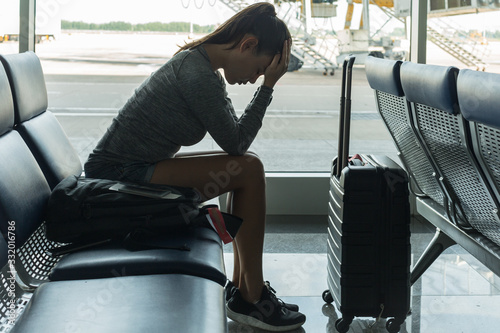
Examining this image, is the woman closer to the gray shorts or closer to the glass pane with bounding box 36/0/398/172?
the gray shorts

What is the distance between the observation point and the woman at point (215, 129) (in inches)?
77.9

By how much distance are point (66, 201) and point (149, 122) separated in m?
0.41

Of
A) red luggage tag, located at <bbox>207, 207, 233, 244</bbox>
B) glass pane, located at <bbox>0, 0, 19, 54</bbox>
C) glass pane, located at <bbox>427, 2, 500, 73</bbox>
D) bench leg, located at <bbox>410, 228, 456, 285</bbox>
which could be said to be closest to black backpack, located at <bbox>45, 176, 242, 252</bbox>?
red luggage tag, located at <bbox>207, 207, 233, 244</bbox>

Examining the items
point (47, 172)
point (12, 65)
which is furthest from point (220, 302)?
point (12, 65)

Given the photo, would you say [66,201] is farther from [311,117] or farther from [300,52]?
[311,117]

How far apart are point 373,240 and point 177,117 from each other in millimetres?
764

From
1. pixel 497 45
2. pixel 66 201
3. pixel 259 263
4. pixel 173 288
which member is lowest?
pixel 259 263

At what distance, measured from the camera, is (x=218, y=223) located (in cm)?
183

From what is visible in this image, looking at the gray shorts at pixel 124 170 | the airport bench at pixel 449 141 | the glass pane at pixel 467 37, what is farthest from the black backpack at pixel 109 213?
the glass pane at pixel 467 37

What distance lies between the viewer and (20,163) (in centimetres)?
176

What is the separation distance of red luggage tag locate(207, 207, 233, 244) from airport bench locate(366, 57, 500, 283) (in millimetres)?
689

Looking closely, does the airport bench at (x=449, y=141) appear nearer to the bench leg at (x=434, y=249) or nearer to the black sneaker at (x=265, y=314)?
the bench leg at (x=434, y=249)

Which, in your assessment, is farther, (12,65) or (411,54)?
(411,54)

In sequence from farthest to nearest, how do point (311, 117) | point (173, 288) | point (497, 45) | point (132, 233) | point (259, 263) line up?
1. point (311, 117)
2. point (497, 45)
3. point (259, 263)
4. point (132, 233)
5. point (173, 288)
